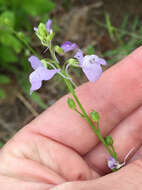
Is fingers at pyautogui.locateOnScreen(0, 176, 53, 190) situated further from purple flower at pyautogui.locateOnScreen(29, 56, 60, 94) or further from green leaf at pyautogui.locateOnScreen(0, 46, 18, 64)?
green leaf at pyautogui.locateOnScreen(0, 46, 18, 64)

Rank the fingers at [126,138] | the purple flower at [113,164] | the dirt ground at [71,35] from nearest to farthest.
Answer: the purple flower at [113,164] → the fingers at [126,138] → the dirt ground at [71,35]

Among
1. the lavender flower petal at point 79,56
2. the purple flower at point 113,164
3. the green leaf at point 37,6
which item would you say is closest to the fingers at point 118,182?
the purple flower at point 113,164

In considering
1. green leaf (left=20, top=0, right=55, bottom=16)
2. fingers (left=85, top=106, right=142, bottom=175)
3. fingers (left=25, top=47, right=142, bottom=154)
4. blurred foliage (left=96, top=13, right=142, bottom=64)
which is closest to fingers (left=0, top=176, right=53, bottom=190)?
fingers (left=25, top=47, right=142, bottom=154)

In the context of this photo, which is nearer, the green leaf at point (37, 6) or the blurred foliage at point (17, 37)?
the blurred foliage at point (17, 37)

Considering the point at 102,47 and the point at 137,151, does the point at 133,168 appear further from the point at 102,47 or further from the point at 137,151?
the point at 102,47

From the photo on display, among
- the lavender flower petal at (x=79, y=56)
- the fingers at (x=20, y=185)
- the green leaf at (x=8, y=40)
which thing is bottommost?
the fingers at (x=20, y=185)

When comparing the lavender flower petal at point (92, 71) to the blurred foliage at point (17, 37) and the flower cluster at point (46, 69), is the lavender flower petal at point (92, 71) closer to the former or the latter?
the flower cluster at point (46, 69)

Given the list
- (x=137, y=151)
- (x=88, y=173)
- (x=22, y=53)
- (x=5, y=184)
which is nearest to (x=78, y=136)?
(x=88, y=173)

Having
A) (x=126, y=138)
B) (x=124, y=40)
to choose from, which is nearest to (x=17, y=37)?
(x=124, y=40)
